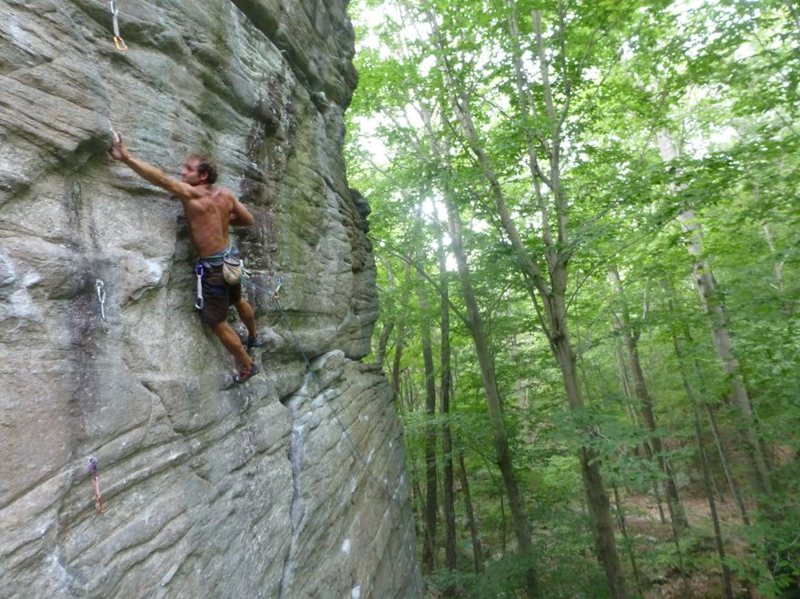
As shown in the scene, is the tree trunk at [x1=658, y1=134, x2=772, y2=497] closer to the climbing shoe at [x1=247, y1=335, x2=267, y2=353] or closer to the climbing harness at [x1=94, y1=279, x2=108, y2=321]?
the climbing shoe at [x1=247, y1=335, x2=267, y2=353]

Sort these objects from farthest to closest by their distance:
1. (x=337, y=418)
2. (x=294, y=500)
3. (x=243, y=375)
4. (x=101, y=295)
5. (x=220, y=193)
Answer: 1. (x=337, y=418)
2. (x=294, y=500)
3. (x=243, y=375)
4. (x=220, y=193)
5. (x=101, y=295)

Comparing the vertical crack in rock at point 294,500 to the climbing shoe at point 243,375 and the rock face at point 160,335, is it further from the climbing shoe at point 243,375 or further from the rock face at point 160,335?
the climbing shoe at point 243,375

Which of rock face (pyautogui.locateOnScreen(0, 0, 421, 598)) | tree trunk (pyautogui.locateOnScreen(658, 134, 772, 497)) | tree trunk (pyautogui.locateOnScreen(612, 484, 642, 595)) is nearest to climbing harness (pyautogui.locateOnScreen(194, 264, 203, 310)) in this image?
rock face (pyautogui.locateOnScreen(0, 0, 421, 598))

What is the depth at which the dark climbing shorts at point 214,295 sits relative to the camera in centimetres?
418

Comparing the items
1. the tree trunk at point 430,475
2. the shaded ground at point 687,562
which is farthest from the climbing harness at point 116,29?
the shaded ground at point 687,562

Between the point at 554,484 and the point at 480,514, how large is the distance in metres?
4.99

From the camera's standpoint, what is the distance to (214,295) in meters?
4.20

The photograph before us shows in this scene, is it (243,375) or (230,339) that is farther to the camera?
(243,375)

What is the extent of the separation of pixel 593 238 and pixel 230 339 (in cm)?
680

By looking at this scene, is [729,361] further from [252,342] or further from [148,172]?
[148,172]

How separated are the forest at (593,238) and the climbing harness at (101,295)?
283 inches

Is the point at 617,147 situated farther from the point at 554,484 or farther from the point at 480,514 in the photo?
the point at 480,514

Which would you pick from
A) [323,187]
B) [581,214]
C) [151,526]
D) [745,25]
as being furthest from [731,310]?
[151,526]

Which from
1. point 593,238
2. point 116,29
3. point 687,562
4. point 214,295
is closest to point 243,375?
point 214,295
